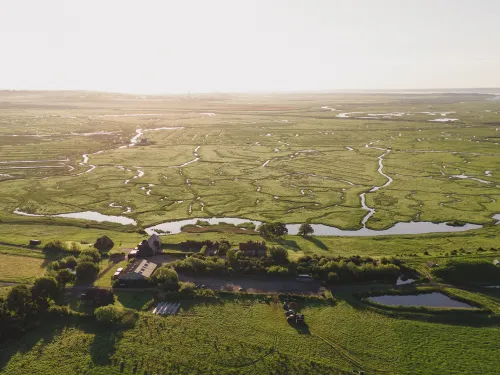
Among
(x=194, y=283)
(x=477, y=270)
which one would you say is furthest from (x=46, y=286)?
(x=477, y=270)

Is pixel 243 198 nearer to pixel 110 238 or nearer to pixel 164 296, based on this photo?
pixel 110 238

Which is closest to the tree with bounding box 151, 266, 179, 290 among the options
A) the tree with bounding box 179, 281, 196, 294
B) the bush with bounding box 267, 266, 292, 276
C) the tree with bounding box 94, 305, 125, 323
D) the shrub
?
the tree with bounding box 179, 281, 196, 294

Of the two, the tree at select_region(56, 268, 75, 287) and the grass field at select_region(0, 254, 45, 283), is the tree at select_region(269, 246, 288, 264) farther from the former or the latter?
the grass field at select_region(0, 254, 45, 283)

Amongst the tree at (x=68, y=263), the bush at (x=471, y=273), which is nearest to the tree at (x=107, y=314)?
the tree at (x=68, y=263)

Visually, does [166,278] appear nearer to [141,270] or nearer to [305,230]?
[141,270]

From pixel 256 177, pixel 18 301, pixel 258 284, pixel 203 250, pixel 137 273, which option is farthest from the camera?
pixel 256 177

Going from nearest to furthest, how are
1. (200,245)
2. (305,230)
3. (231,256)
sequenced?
(231,256)
(200,245)
(305,230)

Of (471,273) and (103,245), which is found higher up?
(103,245)

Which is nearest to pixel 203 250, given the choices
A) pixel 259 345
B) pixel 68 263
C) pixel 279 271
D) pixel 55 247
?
pixel 279 271
